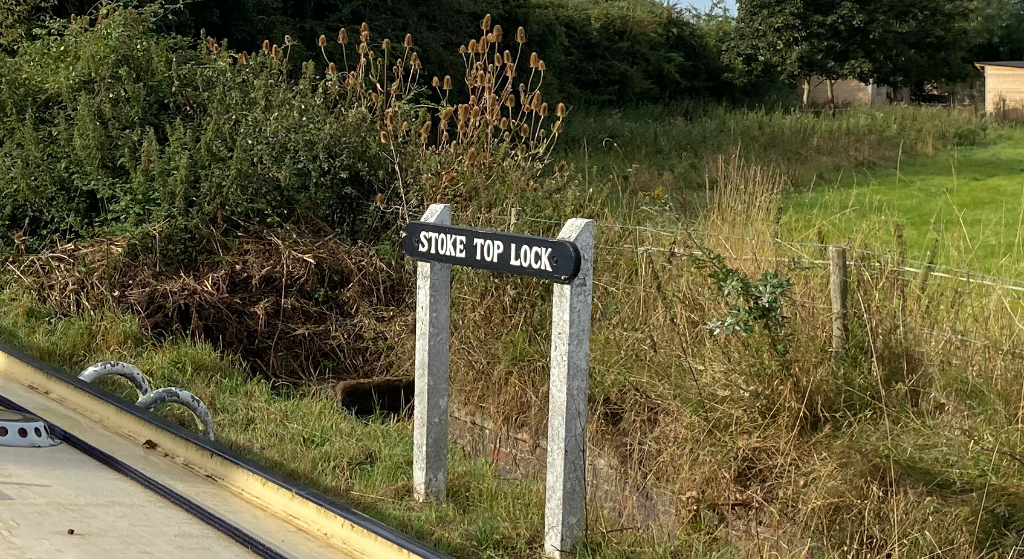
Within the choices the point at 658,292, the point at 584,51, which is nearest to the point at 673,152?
the point at 584,51

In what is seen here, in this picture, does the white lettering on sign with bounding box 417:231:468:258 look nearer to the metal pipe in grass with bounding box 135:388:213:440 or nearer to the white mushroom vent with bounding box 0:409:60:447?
the metal pipe in grass with bounding box 135:388:213:440

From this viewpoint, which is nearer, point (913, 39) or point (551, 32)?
point (551, 32)

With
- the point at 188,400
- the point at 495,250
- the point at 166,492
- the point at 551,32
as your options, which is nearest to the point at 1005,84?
the point at 551,32

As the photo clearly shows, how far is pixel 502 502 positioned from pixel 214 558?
1.26m

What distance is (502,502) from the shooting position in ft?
15.4

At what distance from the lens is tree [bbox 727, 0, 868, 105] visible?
119ft

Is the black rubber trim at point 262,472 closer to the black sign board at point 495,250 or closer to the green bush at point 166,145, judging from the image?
the black sign board at point 495,250

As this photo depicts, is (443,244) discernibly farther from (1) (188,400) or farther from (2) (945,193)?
(2) (945,193)

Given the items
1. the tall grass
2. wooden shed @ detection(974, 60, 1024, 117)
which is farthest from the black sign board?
wooden shed @ detection(974, 60, 1024, 117)

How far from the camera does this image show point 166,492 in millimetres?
4582

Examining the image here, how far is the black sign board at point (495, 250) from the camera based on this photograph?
12.7 ft

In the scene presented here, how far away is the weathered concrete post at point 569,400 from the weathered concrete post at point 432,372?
0.72 m

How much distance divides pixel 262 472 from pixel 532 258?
1566mm

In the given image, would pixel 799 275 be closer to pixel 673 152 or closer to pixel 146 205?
pixel 146 205
